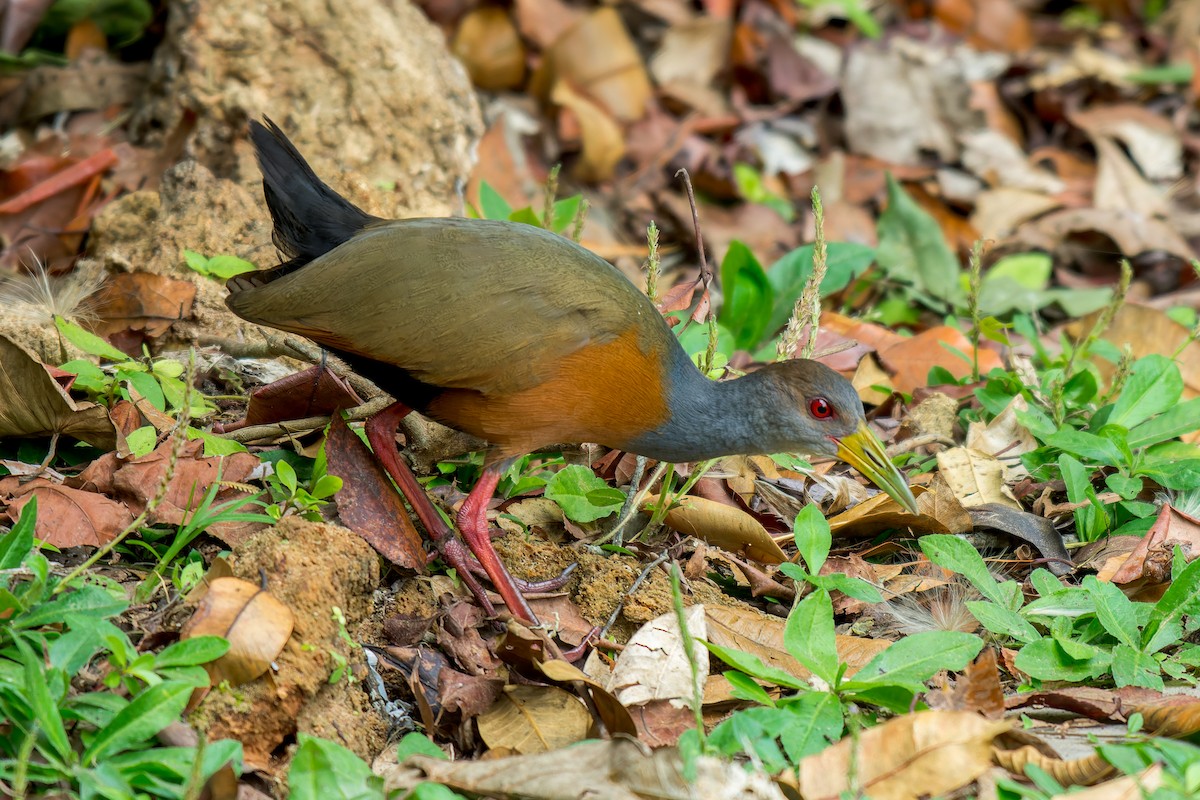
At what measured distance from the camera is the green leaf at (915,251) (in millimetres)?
6605

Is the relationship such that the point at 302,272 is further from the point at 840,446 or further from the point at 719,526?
the point at 840,446

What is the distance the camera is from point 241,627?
318cm

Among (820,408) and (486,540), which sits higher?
(820,408)

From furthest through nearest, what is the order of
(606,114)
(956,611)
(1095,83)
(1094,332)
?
(1095,83)
(606,114)
(1094,332)
(956,611)

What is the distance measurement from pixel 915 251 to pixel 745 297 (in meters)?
1.49

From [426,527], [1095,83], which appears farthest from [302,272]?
[1095,83]

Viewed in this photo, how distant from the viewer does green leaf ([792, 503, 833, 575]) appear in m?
3.82

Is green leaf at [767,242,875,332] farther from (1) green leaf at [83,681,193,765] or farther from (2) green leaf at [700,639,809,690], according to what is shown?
(1) green leaf at [83,681,193,765]

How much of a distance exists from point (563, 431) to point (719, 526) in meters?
0.64

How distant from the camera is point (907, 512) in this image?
14.0 ft

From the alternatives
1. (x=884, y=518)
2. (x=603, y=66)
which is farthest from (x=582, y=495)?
(x=603, y=66)

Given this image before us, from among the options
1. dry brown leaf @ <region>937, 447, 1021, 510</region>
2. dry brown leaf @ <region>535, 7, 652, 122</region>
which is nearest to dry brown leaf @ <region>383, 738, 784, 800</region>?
dry brown leaf @ <region>937, 447, 1021, 510</region>

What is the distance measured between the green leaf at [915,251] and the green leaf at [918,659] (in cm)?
338

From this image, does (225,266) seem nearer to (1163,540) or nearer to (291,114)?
(291,114)
